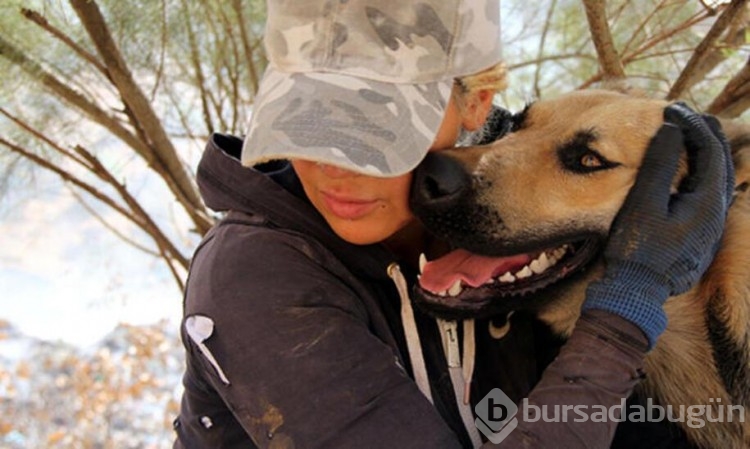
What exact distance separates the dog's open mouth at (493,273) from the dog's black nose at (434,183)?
17 cm

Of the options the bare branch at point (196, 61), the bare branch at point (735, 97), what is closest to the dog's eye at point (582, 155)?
the bare branch at point (735, 97)

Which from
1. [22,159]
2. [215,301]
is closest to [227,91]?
[22,159]

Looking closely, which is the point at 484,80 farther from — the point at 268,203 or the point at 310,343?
the point at 310,343

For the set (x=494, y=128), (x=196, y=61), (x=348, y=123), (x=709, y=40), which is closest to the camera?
(x=348, y=123)

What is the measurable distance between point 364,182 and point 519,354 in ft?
1.97

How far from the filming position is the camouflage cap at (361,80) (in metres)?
1.54

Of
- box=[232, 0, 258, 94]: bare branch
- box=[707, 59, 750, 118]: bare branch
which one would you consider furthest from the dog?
box=[232, 0, 258, 94]: bare branch

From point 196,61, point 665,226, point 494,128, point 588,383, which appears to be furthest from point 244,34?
point 588,383

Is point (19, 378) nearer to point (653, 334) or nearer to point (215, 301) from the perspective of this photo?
point (215, 301)

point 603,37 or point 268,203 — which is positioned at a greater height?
point 268,203

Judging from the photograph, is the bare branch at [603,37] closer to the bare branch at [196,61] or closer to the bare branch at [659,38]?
the bare branch at [659,38]

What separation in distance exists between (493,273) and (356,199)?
1.22ft

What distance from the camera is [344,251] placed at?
175cm

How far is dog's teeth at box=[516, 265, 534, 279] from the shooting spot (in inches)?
73.1
